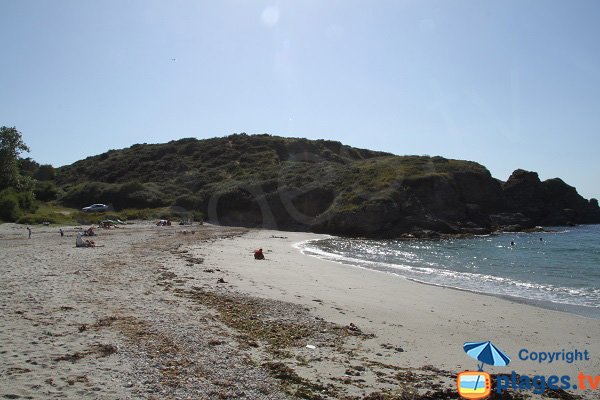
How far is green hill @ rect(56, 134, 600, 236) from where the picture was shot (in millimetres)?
48812

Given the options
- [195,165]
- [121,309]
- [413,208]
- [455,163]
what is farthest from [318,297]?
[195,165]

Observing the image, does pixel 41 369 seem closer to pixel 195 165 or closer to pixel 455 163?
pixel 455 163

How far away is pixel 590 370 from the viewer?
27.6 feet

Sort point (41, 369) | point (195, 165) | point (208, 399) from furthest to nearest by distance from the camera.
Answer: point (195, 165) < point (41, 369) < point (208, 399)

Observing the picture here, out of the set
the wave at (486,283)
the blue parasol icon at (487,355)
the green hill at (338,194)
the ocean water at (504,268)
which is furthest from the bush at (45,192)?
the blue parasol icon at (487,355)

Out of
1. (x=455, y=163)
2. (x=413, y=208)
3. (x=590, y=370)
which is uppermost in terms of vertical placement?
(x=455, y=163)

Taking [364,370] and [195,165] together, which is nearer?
[364,370]

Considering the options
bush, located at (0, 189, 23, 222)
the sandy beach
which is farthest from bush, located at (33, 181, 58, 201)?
the sandy beach

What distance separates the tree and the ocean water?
32.2m

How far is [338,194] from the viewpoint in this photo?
52.5 meters

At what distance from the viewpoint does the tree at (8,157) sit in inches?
1732

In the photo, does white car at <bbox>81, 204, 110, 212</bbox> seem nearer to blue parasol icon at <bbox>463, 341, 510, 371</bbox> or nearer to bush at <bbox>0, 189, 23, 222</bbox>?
bush at <bbox>0, 189, 23, 222</bbox>

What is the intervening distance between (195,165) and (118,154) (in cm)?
2013

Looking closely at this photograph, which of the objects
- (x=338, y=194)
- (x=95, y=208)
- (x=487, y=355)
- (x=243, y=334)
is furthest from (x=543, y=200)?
(x=243, y=334)
